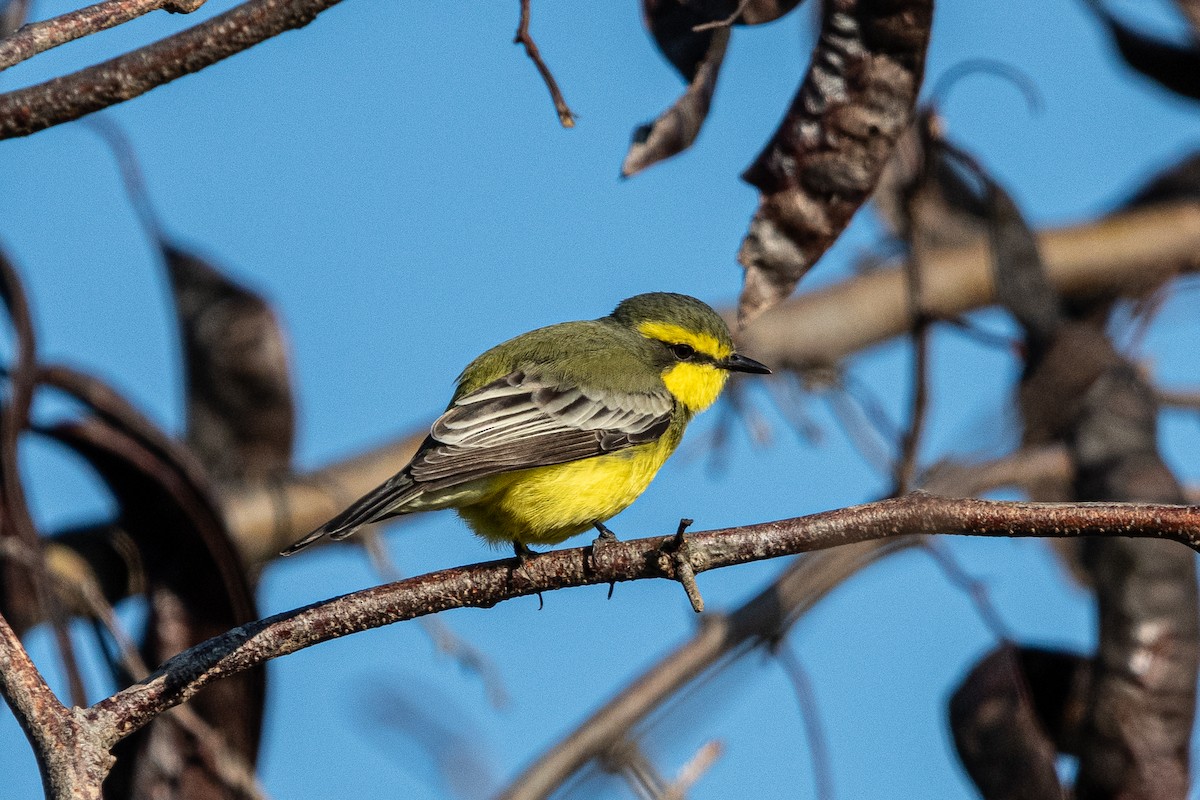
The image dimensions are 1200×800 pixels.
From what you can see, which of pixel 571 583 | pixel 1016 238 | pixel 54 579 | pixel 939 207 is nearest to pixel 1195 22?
pixel 939 207

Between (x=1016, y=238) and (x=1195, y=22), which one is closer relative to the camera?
(x=1016, y=238)

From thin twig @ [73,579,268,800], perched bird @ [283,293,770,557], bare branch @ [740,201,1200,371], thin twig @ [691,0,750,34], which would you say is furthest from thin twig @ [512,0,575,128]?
bare branch @ [740,201,1200,371]

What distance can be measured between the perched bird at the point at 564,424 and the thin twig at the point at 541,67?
Result: 124 cm

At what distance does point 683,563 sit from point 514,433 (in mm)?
1595

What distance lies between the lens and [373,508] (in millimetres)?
3785

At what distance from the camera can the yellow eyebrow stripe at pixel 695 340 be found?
539cm

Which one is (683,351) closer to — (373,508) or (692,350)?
(692,350)

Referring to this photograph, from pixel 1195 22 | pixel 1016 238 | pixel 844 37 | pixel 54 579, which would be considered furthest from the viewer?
pixel 1195 22

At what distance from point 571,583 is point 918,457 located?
5.08 ft

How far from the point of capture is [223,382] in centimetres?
641

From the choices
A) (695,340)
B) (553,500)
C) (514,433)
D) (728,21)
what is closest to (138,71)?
(728,21)

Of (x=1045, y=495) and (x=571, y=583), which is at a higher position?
(x=571, y=583)

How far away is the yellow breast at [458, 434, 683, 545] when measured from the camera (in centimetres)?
431

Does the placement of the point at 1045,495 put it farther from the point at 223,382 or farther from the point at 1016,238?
the point at 223,382
